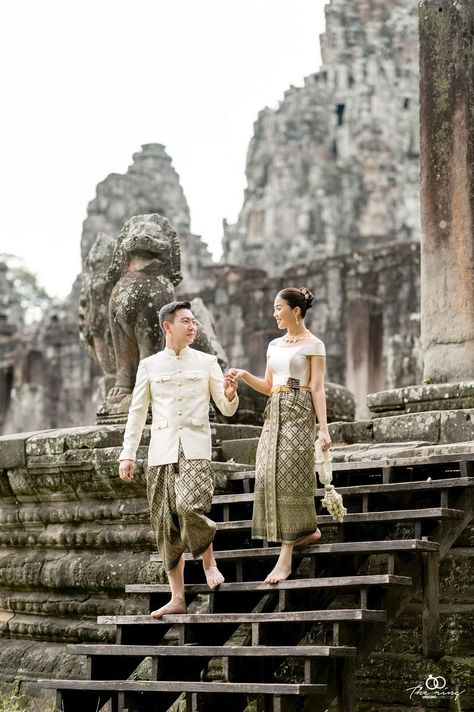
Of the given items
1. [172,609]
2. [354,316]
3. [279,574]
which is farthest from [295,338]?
[354,316]

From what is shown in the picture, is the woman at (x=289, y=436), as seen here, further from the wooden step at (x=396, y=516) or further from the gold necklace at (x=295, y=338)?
the wooden step at (x=396, y=516)

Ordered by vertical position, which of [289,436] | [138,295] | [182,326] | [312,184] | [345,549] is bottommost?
[345,549]

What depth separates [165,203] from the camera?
35.0m

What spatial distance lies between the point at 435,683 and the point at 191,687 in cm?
147

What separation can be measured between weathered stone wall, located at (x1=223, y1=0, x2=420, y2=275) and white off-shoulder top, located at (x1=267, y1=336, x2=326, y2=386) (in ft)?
122

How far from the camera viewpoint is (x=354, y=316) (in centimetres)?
1945

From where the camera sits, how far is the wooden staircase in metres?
5.18

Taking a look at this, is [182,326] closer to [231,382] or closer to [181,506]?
[231,382]

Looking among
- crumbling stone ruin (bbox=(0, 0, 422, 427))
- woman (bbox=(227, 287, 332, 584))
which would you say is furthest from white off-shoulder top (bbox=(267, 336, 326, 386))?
crumbling stone ruin (bbox=(0, 0, 422, 427))

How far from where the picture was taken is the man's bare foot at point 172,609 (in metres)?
5.62

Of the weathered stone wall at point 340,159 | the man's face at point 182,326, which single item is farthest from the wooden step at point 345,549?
the weathered stone wall at point 340,159

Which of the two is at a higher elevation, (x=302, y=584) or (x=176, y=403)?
(x=176, y=403)

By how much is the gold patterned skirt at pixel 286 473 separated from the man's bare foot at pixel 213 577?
0.27m

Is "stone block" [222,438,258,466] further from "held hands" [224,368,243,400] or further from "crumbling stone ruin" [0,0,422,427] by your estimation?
"crumbling stone ruin" [0,0,422,427]
